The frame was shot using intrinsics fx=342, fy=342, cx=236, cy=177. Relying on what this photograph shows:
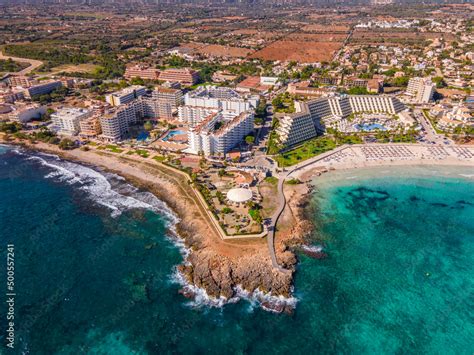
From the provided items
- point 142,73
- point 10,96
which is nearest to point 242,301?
point 10,96

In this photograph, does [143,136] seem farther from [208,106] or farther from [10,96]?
[10,96]

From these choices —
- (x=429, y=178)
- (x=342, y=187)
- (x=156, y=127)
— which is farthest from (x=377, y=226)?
(x=156, y=127)

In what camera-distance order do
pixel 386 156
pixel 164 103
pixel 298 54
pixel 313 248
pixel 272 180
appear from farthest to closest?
pixel 298 54 < pixel 164 103 < pixel 386 156 < pixel 272 180 < pixel 313 248

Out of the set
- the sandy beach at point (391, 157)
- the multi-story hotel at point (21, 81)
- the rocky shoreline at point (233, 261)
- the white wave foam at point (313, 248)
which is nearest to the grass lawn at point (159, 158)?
the rocky shoreline at point (233, 261)

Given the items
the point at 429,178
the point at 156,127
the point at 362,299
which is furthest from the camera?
the point at 156,127

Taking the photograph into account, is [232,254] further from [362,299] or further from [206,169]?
[206,169]

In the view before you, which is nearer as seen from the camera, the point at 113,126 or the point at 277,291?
the point at 277,291
